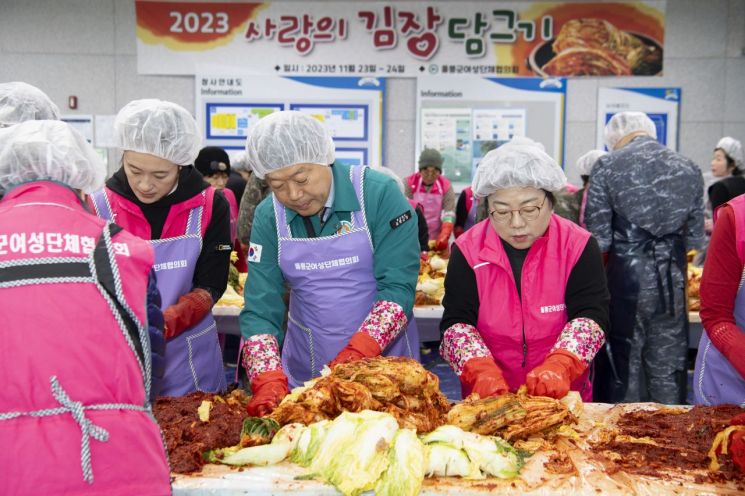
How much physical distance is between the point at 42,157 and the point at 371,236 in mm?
1484

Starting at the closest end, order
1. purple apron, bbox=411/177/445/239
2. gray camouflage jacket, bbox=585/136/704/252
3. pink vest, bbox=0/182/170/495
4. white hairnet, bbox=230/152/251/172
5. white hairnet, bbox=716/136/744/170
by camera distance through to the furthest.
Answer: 1. pink vest, bbox=0/182/170/495
2. gray camouflage jacket, bbox=585/136/704/252
3. white hairnet, bbox=716/136/744/170
4. white hairnet, bbox=230/152/251/172
5. purple apron, bbox=411/177/445/239

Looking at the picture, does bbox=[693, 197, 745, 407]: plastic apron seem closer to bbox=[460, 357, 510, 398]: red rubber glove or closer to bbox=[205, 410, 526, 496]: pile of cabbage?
bbox=[460, 357, 510, 398]: red rubber glove

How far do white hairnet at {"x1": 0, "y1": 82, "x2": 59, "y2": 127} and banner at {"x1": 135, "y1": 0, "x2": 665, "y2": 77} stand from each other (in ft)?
19.5

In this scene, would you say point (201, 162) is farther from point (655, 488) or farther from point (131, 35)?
point (655, 488)

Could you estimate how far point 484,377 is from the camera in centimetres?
249

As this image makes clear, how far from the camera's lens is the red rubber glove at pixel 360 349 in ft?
8.48

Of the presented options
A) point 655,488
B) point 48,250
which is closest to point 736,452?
point 655,488

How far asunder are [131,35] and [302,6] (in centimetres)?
217

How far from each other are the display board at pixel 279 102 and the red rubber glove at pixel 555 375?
20.9ft

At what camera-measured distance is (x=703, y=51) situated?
8602 mm

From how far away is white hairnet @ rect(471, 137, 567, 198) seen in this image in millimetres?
2666

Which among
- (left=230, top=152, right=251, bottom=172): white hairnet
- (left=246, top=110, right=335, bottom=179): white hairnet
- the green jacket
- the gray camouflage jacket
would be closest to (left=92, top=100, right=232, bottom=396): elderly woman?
the green jacket

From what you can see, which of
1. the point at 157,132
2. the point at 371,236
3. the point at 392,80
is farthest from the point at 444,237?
the point at 157,132

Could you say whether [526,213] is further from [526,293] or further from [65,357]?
[65,357]
